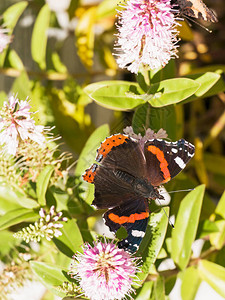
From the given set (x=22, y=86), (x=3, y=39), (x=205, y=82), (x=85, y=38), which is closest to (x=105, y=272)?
(x=205, y=82)

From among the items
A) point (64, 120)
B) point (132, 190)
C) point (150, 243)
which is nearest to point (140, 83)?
point (132, 190)

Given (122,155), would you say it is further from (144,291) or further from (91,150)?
(144,291)

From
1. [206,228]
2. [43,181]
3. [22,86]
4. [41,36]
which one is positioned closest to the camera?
[43,181]

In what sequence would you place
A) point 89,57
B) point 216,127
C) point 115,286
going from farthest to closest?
point 216,127 < point 89,57 < point 115,286

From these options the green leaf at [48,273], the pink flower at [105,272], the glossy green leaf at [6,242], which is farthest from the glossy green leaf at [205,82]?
the glossy green leaf at [6,242]

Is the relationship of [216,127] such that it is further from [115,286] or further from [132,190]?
[115,286]

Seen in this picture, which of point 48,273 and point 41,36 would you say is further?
point 41,36
